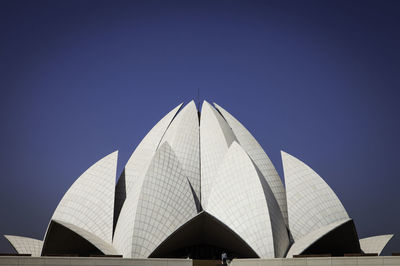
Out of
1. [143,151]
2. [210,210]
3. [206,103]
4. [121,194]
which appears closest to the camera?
[210,210]

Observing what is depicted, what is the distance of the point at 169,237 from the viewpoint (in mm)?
24562

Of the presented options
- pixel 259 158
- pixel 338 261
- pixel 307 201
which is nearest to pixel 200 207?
pixel 259 158

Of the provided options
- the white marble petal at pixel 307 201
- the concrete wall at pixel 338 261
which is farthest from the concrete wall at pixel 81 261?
the white marble petal at pixel 307 201

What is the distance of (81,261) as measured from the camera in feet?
59.8

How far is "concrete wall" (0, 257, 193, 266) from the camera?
1775 centimetres

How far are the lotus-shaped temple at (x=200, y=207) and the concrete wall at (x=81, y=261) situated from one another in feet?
16.6

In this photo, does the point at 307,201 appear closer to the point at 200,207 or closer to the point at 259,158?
the point at 259,158

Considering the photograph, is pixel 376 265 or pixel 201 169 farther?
pixel 201 169

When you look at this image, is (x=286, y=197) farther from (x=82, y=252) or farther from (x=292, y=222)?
(x=82, y=252)

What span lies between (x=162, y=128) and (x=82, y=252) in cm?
1162

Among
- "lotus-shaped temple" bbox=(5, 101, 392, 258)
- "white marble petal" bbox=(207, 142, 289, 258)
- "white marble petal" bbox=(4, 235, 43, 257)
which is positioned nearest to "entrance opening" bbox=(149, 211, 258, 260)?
"lotus-shaped temple" bbox=(5, 101, 392, 258)

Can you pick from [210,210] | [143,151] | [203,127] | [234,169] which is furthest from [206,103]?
[210,210]

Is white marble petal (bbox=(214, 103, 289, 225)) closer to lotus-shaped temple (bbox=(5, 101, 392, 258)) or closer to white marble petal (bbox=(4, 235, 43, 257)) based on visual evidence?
lotus-shaped temple (bbox=(5, 101, 392, 258))

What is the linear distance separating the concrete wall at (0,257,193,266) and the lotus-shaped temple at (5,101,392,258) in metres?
5.07
